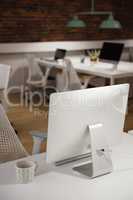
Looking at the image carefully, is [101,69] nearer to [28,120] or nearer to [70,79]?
[70,79]

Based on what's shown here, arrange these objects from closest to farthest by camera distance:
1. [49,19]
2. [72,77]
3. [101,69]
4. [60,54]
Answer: [72,77] < [101,69] < [60,54] < [49,19]

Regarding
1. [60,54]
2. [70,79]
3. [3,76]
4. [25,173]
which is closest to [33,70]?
[60,54]

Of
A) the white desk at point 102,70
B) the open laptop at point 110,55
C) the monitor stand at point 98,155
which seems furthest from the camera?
the open laptop at point 110,55

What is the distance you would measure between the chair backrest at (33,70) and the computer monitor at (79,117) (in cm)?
466

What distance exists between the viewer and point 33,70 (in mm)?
6852

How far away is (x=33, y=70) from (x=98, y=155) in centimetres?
509

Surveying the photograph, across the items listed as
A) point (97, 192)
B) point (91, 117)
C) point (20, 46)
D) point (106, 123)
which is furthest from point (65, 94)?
point (20, 46)

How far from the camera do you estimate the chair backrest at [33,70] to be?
6.65 m

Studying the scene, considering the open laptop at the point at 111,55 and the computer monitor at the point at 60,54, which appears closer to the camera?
the open laptop at the point at 111,55

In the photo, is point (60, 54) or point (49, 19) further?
point (49, 19)

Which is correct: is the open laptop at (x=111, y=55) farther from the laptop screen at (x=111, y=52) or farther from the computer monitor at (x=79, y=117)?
the computer monitor at (x=79, y=117)

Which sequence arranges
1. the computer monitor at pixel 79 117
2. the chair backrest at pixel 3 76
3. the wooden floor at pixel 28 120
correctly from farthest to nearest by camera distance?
the wooden floor at pixel 28 120 → the chair backrest at pixel 3 76 → the computer monitor at pixel 79 117

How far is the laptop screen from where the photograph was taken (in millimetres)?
5926

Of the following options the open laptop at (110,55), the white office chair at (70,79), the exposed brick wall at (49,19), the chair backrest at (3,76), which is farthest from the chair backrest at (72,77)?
the exposed brick wall at (49,19)
